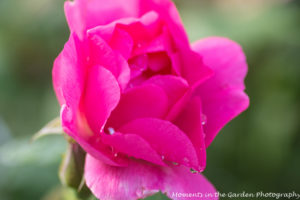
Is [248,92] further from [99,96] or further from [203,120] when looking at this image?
[99,96]

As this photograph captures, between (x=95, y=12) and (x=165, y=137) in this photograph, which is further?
(x=95, y=12)

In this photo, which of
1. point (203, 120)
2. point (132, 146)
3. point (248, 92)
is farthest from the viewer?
point (248, 92)

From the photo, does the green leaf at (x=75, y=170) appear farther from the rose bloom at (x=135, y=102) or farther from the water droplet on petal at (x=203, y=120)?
the water droplet on petal at (x=203, y=120)

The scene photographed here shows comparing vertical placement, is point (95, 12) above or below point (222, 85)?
above

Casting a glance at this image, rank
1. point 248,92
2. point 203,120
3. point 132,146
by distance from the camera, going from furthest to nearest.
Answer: point 248,92 < point 203,120 < point 132,146

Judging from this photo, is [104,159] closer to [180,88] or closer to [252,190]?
[180,88]

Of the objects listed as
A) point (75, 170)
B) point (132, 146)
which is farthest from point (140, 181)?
point (75, 170)

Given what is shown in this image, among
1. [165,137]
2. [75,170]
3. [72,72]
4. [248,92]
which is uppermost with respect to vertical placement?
[72,72]

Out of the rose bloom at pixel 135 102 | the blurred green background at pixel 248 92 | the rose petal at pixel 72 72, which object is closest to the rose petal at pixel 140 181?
the rose bloom at pixel 135 102
